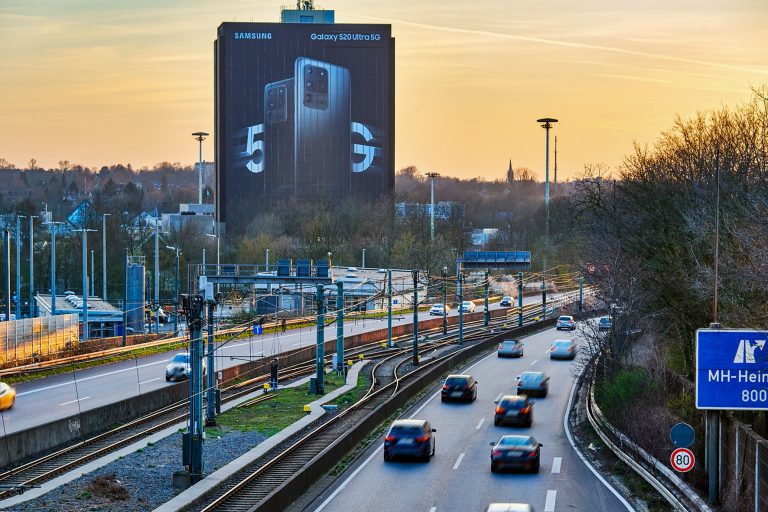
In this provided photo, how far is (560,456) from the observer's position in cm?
3825

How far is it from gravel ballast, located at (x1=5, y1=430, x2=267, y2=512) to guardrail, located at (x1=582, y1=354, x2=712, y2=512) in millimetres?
13328

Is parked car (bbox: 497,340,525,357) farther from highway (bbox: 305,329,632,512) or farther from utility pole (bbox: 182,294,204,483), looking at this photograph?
utility pole (bbox: 182,294,204,483)

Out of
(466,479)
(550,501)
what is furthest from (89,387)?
(550,501)

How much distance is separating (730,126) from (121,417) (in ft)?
107

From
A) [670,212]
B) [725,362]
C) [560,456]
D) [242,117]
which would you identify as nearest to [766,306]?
[725,362]

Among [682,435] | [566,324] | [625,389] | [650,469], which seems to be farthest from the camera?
[566,324]

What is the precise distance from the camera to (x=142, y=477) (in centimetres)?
3434

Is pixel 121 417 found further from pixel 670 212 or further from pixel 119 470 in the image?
pixel 670 212

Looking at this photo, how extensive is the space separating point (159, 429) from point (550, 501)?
19828 millimetres

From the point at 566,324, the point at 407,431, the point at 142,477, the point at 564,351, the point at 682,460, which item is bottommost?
the point at 566,324

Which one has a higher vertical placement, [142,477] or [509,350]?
[142,477]

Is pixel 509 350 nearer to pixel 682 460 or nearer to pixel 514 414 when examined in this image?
pixel 514 414

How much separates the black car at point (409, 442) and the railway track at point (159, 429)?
3522 millimetres

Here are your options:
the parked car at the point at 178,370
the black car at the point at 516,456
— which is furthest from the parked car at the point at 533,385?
the black car at the point at 516,456
